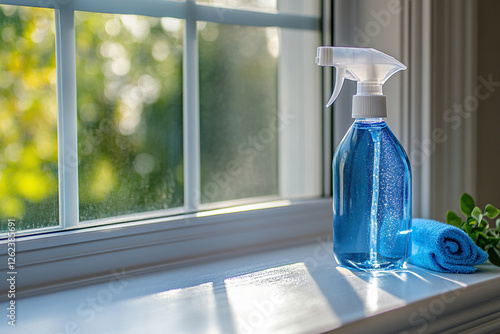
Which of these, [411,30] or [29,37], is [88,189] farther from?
[411,30]

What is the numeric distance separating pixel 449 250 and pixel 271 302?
279 mm

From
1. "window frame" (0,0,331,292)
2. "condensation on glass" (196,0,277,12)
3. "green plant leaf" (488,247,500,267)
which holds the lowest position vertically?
"green plant leaf" (488,247,500,267)

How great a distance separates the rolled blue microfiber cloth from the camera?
73 centimetres

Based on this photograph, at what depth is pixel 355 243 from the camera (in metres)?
0.75

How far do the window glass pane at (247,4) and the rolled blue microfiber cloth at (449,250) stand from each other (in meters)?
0.47

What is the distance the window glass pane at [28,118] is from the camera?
2.29 ft

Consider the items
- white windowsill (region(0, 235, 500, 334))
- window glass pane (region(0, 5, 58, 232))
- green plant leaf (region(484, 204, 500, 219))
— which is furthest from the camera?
green plant leaf (region(484, 204, 500, 219))

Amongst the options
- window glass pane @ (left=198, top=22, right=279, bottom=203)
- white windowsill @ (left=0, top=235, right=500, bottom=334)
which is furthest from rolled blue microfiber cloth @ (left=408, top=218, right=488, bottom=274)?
window glass pane @ (left=198, top=22, right=279, bottom=203)

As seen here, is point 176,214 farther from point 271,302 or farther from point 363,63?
point 363,63

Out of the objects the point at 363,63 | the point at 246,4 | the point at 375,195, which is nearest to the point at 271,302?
the point at 375,195

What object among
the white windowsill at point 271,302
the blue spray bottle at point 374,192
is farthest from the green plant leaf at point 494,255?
the blue spray bottle at point 374,192

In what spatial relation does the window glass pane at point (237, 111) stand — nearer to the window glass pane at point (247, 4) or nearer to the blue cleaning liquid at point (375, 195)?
the window glass pane at point (247, 4)

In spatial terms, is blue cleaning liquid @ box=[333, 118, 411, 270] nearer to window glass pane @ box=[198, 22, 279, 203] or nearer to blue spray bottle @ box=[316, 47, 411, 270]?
blue spray bottle @ box=[316, 47, 411, 270]

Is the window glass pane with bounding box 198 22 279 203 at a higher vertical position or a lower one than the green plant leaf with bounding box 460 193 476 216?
higher
